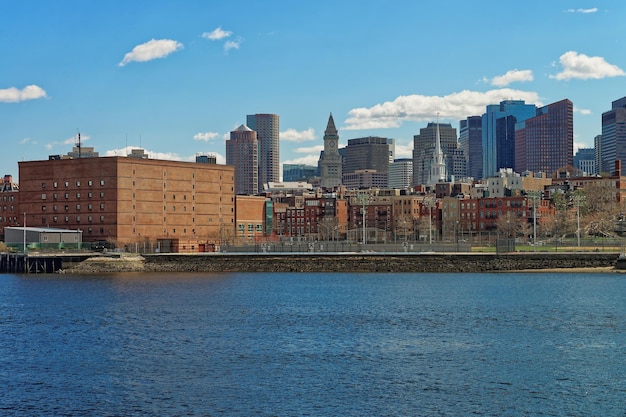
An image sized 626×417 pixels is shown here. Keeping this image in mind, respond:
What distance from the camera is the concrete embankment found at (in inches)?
5650

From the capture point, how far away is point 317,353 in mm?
63906

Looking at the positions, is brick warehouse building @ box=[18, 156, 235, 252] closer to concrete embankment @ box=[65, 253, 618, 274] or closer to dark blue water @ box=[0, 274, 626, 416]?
concrete embankment @ box=[65, 253, 618, 274]

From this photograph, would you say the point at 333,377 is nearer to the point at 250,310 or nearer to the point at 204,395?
the point at 204,395

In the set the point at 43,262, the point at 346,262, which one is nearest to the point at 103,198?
the point at 43,262

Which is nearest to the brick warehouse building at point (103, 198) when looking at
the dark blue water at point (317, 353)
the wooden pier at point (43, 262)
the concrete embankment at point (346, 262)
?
the wooden pier at point (43, 262)

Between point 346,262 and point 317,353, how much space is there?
89244 mm

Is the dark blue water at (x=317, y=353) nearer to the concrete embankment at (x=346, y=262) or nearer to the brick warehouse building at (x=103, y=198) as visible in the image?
the concrete embankment at (x=346, y=262)

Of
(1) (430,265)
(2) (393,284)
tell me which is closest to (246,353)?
(2) (393,284)

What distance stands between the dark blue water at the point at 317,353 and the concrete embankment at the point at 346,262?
31.3 meters

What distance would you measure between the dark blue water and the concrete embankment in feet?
103

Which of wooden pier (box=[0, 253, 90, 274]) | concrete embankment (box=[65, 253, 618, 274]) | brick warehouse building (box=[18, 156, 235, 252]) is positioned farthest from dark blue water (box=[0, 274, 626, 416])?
brick warehouse building (box=[18, 156, 235, 252])

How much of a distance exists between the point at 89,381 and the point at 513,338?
31822mm

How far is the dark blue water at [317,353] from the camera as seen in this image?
4916cm

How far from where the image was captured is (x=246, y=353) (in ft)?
210
